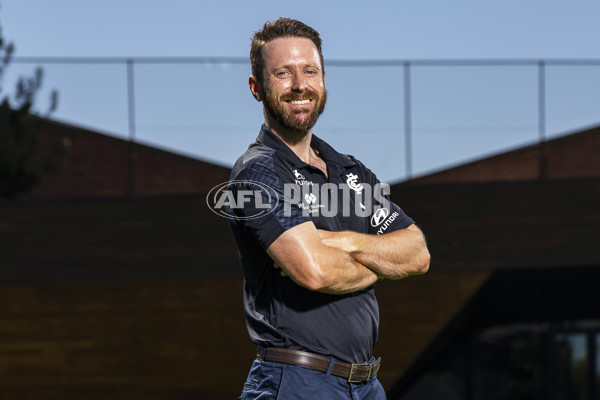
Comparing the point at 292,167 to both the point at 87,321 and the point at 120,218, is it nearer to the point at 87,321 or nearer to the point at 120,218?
the point at 120,218

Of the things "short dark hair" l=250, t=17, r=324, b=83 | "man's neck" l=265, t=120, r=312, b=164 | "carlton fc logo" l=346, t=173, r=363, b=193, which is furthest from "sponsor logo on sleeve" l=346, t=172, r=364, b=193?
"short dark hair" l=250, t=17, r=324, b=83

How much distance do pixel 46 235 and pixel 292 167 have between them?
501 centimetres

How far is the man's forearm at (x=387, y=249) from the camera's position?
1.83 meters

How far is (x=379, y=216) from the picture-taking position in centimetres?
205

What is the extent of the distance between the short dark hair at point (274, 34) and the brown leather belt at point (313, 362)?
77 centimetres

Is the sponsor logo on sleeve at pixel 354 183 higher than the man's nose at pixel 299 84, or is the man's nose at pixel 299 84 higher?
the man's nose at pixel 299 84

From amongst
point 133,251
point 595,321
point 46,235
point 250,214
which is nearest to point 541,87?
point 595,321

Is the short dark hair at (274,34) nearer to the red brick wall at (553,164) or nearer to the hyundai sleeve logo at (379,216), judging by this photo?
the hyundai sleeve logo at (379,216)

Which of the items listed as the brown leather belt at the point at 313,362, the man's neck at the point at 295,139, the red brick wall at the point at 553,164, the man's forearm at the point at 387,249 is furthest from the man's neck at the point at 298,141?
the red brick wall at the point at 553,164

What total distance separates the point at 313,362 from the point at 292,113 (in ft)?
2.25

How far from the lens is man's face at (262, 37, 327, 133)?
6.22 ft

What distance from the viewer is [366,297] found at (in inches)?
74.1

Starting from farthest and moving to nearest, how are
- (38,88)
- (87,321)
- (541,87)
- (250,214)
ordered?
(38,88) → (541,87) → (87,321) → (250,214)

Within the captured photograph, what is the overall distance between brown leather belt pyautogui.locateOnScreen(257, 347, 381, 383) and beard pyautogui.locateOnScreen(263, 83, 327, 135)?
24.4 inches
